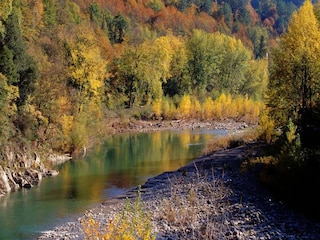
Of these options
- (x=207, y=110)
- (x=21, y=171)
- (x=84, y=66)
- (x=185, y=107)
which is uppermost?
(x=84, y=66)

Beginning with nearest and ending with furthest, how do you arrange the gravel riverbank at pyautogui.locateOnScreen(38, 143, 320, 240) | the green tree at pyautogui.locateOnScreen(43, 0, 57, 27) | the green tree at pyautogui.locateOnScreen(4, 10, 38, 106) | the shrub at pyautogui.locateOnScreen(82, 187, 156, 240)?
the shrub at pyautogui.locateOnScreen(82, 187, 156, 240), the gravel riverbank at pyautogui.locateOnScreen(38, 143, 320, 240), the green tree at pyautogui.locateOnScreen(4, 10, 38, 106), the green tree at pyautogui.locateOnScreen(43, 0, 57, 27)

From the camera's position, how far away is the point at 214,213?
54.0ft

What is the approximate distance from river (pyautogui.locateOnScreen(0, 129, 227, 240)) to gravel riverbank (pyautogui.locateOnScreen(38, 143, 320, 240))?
4.21 ft

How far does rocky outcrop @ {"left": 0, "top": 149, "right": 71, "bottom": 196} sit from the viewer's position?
79.2ft

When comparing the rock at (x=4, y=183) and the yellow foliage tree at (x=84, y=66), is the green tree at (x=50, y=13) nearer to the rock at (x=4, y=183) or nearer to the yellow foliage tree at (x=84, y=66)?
the yellow foliage tree at (x=84, y=66)

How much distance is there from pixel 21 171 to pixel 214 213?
533 inches

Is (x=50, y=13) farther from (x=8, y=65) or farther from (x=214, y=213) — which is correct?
(x=214, y=213)

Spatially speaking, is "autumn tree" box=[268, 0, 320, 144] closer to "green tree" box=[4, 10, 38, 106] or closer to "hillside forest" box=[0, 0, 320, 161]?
"hillside forest" box=[0, 0, 320, 161]

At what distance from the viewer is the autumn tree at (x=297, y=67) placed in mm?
25688

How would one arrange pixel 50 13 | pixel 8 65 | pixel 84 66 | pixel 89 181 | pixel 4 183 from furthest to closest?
pixel 50 13 → pixel 84 66 → pixel 8 65 → pixel 89 181 → pixel 4 183

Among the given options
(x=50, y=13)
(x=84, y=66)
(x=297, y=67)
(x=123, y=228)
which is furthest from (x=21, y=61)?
(x=50, y=13)

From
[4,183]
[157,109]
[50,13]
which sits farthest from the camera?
[50,13]

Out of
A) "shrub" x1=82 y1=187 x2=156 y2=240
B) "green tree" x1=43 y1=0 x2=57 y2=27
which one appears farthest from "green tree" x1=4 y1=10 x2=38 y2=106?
"green tree" x1=43 y1=0 x2=57 y2=27

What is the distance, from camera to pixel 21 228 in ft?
57.6
